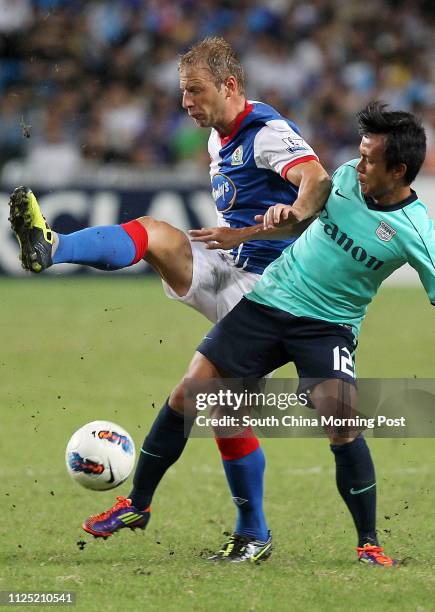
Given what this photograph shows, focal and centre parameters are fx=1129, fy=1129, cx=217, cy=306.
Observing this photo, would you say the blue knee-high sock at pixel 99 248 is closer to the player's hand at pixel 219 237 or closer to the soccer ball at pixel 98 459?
the player's hand at pixel 219 237

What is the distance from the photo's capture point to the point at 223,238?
4.73 meters

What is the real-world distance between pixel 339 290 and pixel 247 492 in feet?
3.44

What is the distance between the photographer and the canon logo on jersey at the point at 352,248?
458cm

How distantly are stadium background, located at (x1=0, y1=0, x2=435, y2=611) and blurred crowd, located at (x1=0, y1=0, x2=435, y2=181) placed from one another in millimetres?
30

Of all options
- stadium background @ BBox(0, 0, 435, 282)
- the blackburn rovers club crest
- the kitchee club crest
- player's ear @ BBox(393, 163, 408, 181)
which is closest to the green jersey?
the blackburn rovers club crest

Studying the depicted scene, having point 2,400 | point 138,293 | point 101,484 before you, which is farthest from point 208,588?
point 138,293

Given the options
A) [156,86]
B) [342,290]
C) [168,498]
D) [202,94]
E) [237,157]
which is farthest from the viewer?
[156,86]

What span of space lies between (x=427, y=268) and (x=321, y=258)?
487 mm

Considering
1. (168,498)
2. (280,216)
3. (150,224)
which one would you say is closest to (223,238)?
(280,216)

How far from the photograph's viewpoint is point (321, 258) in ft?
15.5

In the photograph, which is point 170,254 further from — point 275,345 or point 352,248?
point 352,248

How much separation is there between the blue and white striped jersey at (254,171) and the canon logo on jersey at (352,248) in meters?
0.38

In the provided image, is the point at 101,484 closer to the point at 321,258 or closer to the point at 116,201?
the point at 321,258

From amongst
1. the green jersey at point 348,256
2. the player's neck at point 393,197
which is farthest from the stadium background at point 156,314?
the player's neck at point 393,197
